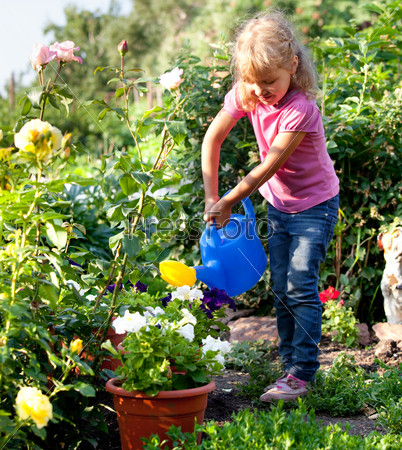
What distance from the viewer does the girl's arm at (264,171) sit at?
1.90 meters

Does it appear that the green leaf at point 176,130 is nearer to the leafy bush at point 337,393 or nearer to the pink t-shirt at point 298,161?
the pink t-shirt at point 298,161

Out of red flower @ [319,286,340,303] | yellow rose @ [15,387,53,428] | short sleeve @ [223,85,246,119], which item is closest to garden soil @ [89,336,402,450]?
red flower @ [319,286,340,303]

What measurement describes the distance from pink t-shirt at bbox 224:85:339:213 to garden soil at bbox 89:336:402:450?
77 cm

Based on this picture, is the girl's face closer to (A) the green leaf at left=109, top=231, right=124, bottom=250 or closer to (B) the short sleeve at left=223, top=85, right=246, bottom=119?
(B) the short sleeve at left=223, top=85, right=246, bottom=119

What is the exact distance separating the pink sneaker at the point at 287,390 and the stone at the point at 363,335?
86 centimetres

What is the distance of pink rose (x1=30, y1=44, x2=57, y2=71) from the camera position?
5.03ft

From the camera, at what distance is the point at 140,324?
4.59 ft

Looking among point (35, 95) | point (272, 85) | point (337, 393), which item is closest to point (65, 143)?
point (35, 95)

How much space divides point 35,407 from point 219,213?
3.41ft

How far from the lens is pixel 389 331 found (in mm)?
2652

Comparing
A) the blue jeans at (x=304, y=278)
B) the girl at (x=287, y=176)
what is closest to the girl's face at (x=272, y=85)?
the girl at (x=287, y=176)

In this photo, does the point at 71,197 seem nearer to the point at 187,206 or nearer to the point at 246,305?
the point at 187,206

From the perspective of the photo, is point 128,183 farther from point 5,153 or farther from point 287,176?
point 287,176

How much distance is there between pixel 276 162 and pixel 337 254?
1.27 meters
